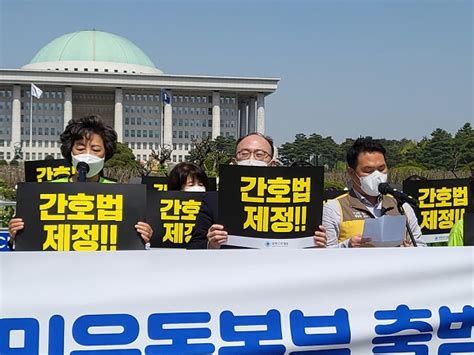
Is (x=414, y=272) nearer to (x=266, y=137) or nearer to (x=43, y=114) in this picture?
(x=266, y=137)

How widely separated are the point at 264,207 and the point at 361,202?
1.93ft

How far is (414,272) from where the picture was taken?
2.86 metres

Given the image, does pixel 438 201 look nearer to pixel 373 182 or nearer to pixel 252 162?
pixel 373 182

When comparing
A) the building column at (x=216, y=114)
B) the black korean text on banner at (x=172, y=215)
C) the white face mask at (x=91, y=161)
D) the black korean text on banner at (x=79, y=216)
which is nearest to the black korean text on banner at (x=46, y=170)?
the black korean text on banner at (x=172, y=215)

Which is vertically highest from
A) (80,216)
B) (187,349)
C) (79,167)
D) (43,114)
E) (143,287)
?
(43,114)

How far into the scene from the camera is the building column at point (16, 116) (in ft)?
239

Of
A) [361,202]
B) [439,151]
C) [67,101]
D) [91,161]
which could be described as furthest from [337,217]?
[67,101]

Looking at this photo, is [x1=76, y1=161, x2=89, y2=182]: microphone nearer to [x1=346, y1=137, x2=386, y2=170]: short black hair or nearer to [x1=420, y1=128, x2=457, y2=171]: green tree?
[x1=346, y1=137, x2=386, y2=170]: short black hair

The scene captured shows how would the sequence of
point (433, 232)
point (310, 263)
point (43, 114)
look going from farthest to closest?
point (43, 114) → point (433, 232) → point (310, 263)

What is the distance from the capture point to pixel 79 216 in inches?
118

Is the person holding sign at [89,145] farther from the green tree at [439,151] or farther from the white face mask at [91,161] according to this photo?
the green tree at [439,151]

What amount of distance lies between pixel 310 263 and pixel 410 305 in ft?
1.47

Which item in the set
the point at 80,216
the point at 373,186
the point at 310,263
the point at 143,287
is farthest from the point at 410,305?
the point at 80,216

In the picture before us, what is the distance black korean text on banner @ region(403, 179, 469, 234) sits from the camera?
554cm
